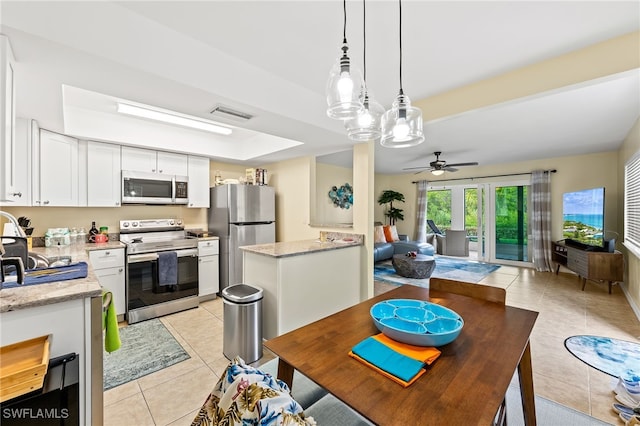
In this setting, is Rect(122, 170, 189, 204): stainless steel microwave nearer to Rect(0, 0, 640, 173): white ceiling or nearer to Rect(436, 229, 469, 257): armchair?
Rect(0, 0, 640, 173): white ceiling

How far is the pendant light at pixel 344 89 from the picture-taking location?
131 cm

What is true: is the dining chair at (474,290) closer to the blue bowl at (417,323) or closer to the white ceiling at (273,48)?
the blue bowl at (417,323)

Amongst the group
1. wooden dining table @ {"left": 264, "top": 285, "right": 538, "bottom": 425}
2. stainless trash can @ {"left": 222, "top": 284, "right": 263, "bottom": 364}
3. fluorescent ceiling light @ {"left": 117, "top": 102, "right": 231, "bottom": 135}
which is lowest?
stainless trash can @ {"left": 222, "top": 284, "right": 263, "bottom": 364}

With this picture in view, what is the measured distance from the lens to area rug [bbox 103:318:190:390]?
7.00ft

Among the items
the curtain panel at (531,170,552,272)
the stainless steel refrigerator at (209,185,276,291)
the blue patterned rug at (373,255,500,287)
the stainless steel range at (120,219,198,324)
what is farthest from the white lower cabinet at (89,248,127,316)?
the curtain panel at (531,170,552,272)

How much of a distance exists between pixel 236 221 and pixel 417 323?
3197 mm

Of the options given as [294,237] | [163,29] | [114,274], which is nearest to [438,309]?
[163,29]

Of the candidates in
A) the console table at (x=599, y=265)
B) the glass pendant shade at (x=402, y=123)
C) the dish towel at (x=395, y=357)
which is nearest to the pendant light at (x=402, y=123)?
the glass pendant shade at (x=402, y=123)

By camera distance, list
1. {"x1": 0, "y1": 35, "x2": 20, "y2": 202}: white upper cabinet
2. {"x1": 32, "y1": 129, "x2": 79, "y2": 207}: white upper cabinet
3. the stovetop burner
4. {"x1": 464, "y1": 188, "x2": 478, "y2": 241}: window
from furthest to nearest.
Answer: {"x1": 464, "y1": 188, "x2": 478, "y2": 241}: window, the stovetop burner, {"x1": 32, "y1": 129, "x2": 79, "y2": 207}: white upper cabinet, {"x1": 0, "y1": 35, "x2": 20, "y2": 202}: white upper cabinet

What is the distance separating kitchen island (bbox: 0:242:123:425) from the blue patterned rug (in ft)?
14.1

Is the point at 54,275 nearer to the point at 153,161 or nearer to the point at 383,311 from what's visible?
the point at 383,311

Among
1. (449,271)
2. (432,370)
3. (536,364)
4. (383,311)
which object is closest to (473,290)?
(383,311)

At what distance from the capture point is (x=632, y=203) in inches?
143

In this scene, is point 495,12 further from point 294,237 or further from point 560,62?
point 294,237
